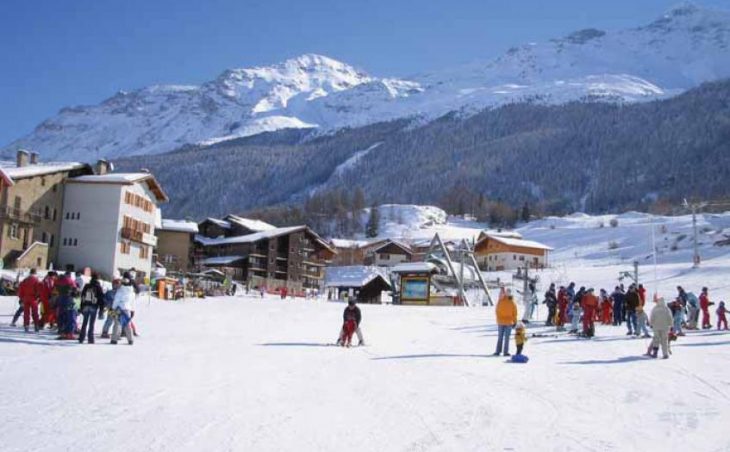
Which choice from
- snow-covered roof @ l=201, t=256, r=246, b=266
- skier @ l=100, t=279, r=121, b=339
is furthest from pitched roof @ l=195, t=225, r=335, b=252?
skier @ l=100, t=279, r=121, b=339

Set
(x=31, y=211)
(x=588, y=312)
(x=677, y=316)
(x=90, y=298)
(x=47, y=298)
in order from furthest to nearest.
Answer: (x=31, y=211), (x=677, y=316), (x=588, y=312), (x=47, y=298), (x=90, y=298)

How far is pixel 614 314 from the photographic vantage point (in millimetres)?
27953

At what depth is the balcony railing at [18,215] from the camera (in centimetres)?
4805

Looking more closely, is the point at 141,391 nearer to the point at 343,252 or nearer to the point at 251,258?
the point at 251,258

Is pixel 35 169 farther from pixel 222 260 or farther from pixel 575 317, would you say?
pixel 575 317

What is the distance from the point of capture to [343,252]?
114 meters

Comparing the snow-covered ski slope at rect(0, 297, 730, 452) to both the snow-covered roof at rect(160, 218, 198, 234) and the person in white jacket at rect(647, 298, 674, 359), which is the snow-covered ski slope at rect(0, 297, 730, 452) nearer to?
the person in white jacket at rect(647, 298, 674, 359)

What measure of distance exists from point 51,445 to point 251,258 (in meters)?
76.3

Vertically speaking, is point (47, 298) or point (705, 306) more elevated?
point (705, 306)

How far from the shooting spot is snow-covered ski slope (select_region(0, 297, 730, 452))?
9.20m

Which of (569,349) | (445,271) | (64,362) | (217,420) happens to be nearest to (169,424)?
(217,420)

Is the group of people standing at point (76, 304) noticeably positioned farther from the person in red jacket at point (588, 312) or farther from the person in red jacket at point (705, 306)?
the person in red jacket at point (705, 306)

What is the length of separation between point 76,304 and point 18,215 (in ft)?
109

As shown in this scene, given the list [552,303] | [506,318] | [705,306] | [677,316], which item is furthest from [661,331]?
[705,306]
